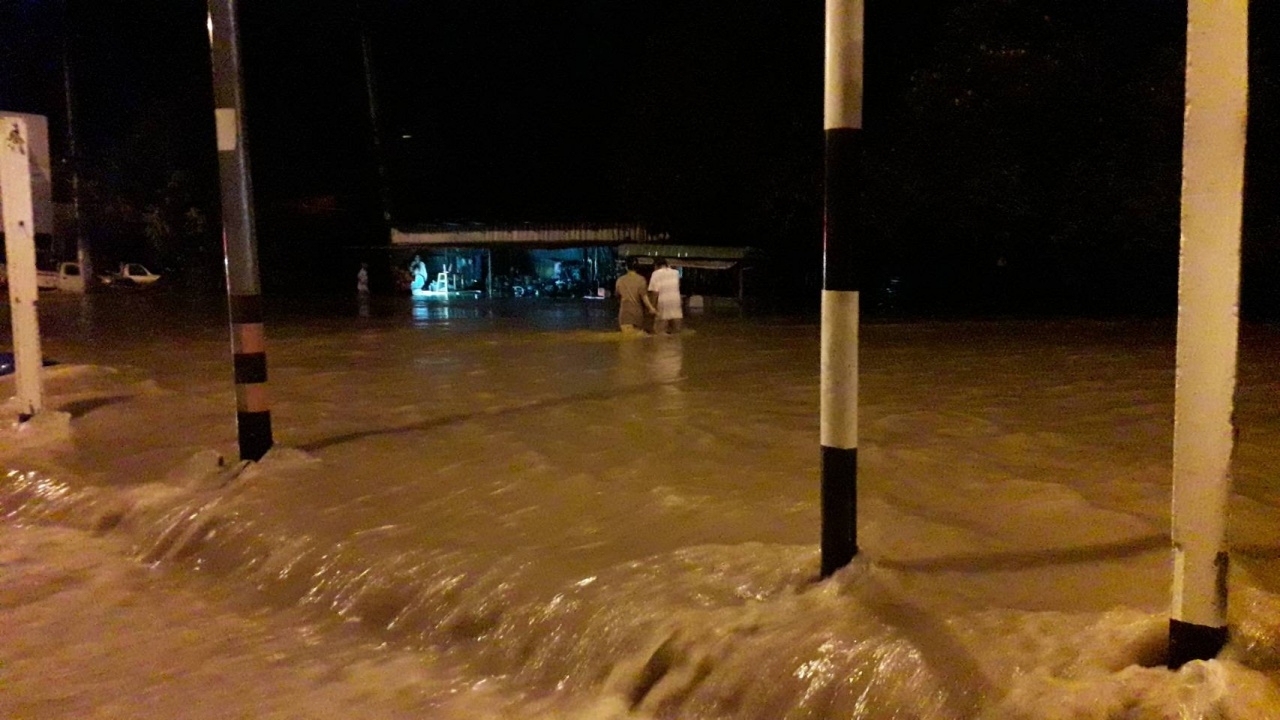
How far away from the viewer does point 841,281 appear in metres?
4.44

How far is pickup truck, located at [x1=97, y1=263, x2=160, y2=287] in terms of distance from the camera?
47.9m

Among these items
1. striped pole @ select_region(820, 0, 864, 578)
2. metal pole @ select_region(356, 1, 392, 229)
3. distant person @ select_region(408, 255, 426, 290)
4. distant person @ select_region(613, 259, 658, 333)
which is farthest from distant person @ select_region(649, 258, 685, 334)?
metal pole @ select_region(356, 1, 392, 229)

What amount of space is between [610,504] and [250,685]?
2.44 metres

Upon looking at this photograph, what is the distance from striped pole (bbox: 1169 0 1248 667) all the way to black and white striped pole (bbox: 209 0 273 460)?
6232mm

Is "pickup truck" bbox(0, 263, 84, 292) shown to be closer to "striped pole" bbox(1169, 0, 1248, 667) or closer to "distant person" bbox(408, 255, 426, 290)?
"distant person" bbox(408, 255, 426, 290)

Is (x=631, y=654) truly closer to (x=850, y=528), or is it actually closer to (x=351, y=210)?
(x=850, y=528)

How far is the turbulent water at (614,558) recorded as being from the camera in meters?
3.95

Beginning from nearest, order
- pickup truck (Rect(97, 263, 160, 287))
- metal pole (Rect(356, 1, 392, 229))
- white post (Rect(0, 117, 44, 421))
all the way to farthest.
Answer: white post (Rect(0, 117, 44, 421)) → metal pole (Rect(356, 1, 392, 229)) → pickup truck (Rect(97, 263, 160, 287))

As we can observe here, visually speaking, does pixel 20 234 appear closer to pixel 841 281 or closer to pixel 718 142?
pixel 841 281

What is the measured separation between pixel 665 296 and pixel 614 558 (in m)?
12.7

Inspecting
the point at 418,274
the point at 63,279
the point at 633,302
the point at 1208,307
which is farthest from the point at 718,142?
the point at 63,279

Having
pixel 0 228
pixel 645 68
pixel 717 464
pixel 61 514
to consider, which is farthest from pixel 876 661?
pixel 645 68

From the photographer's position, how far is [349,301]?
3478 centimetres

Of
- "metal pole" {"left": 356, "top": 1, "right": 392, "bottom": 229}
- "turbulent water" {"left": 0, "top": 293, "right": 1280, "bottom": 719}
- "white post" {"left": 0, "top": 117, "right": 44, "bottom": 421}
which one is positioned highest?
"metal pole" {"left": 356, "top": 1, "right": 392, "bottom": 229}
